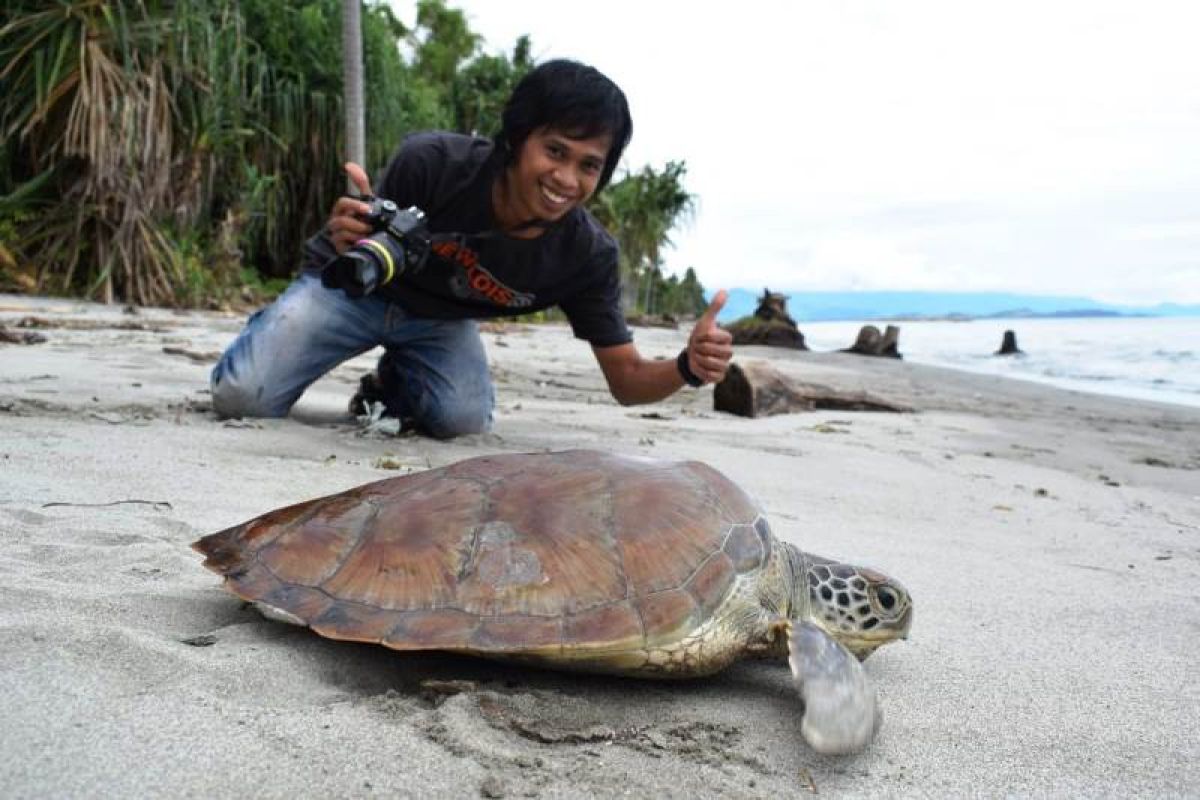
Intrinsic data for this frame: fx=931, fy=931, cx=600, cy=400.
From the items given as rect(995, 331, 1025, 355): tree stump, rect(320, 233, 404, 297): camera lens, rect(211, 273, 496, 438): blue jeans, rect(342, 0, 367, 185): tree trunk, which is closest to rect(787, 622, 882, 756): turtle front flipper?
rect(320, 233, 404, 297): camera lens

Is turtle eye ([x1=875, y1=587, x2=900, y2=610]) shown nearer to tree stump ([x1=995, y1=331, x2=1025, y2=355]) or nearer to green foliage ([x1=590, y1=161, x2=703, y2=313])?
tree stump ([x1=995, y1=331, x2=1025, y2=355])

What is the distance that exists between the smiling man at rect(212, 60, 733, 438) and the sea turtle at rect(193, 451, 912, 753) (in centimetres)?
114

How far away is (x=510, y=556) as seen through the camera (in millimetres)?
1629

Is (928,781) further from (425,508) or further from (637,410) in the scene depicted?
(637,410)

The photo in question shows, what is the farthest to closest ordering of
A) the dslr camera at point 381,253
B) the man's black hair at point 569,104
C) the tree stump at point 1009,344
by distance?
the tree stump at point 1009,344, the man's black hair at point 569,104, the dslr camera at point 381,253

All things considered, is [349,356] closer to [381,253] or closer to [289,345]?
[289,345]

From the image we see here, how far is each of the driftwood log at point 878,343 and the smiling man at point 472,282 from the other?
13722 millimetres

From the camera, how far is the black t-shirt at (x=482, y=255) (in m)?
3.47

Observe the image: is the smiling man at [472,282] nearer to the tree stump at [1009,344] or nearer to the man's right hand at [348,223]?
the man's right hand at [348,223]

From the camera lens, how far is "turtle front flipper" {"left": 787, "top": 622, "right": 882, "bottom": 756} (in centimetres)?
139

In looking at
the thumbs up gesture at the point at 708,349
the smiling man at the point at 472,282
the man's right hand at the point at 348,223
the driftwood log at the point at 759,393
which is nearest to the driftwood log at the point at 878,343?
the driftwood log at the point at 759,393

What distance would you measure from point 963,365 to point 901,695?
53.8 ft

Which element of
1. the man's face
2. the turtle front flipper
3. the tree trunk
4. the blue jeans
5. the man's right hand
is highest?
the tree trunk

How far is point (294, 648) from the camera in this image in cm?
162
